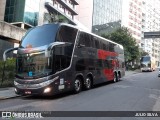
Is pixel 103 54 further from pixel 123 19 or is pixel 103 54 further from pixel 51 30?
pixel 123 19

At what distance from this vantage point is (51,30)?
13.5 metres

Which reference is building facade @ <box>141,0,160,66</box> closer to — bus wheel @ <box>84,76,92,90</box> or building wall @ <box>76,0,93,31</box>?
building wall @ <box>76,0,93,31</box>

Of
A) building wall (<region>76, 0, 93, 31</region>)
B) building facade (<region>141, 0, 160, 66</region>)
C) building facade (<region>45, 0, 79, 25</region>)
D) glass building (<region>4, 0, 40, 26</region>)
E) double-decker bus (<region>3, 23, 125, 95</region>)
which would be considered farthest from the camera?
building facade (<region>141, 0, 160, 66</region>)

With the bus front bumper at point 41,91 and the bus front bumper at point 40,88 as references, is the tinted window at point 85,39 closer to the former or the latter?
the bus front bumper at point 40,88

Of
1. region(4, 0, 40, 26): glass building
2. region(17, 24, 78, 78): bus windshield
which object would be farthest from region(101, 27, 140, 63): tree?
region(17, 24, 78, 78): bus windshield

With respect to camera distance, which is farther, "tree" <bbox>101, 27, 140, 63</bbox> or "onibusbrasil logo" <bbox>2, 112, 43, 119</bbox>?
"tree" <bbox>101, 27, 140, 63</bbox>

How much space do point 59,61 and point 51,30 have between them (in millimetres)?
1707

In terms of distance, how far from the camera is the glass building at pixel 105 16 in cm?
7474

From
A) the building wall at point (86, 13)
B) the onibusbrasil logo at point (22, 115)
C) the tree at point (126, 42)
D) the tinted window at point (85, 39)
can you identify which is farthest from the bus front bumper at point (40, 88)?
the building wall at point (86, 13)

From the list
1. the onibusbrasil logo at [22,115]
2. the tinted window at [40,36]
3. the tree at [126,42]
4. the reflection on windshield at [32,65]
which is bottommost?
the onibusbrasil logo at [22,115]

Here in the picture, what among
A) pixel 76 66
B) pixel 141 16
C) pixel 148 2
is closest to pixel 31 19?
pixel 76 66

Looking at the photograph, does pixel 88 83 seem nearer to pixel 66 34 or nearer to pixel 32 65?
pixel 66 34

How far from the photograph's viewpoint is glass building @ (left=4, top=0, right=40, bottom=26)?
4269 centimetres

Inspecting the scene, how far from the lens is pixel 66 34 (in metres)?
14.3
